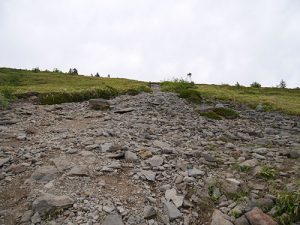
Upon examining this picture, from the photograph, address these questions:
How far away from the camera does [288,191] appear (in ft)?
28.0

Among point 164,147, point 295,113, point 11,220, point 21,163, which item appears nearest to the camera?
point 11,220

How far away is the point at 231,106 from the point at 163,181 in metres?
15.4

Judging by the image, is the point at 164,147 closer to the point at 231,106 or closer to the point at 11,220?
the point at 11,220

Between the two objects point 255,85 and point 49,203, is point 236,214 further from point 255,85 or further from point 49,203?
point 255,85

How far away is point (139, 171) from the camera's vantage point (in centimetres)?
992

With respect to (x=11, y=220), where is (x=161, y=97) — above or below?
above

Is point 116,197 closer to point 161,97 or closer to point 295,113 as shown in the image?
point 161,97

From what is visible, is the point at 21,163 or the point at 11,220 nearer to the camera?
the point at 11,220

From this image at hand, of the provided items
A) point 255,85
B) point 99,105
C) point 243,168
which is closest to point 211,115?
point 99,105

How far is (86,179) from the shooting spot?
30.4ft

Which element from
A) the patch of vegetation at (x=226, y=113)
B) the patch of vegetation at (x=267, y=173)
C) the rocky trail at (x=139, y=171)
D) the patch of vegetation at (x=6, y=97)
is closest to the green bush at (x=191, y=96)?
the patch of vegetation at (x=226, y=113)

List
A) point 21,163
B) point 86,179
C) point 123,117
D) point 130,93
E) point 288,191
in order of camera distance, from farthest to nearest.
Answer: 1. point 130,93
2. point 123,117
3. point 21,163
4. point 86,179
5. point 288,191

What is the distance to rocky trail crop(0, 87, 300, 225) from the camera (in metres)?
7.96

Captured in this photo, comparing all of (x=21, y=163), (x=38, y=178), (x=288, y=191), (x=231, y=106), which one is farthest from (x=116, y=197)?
(x=231, y=106)
